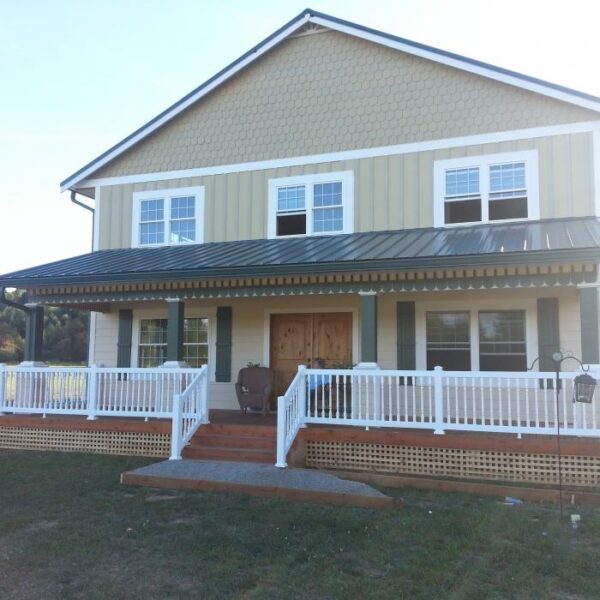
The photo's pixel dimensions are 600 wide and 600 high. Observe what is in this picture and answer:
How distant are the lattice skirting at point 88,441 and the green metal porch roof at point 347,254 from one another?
263cm

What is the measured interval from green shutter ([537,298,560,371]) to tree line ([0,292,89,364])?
34237 mm

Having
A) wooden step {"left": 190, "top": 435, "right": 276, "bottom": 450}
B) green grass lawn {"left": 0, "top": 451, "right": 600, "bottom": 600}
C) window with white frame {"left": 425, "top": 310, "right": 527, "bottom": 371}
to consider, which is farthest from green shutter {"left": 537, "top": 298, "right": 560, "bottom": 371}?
wooden step {"left": 190, "top": 435, "right": 276, "bottom": 450}

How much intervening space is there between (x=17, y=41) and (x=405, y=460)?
1236 cm

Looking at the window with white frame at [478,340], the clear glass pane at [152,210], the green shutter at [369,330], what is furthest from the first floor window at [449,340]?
the clear glass pane at [152,210]

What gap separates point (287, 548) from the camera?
5.37 metres

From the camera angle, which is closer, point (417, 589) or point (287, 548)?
point (417, 589)

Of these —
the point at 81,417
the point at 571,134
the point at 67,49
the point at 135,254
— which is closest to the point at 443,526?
the point at 81,417

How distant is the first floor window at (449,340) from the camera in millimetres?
10539

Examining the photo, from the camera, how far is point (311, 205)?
Answer: 39.1ft

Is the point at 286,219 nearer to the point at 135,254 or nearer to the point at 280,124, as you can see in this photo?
the point at 280,124

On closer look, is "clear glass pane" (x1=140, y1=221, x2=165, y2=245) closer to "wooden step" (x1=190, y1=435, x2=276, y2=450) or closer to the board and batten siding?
the board and batten siding

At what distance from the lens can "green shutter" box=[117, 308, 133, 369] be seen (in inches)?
503

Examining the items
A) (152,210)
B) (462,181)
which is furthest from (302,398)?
(152,210)

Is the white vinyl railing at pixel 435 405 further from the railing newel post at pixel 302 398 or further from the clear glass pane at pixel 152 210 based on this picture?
the clear glass pane at pixel 152 210
